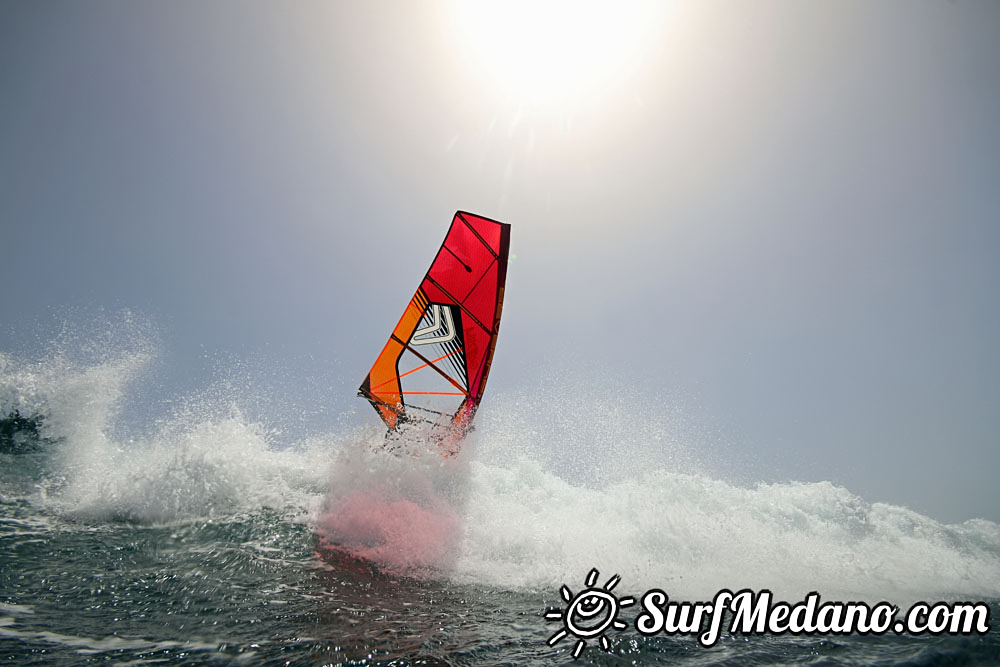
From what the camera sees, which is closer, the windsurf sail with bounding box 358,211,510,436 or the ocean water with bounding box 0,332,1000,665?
the ocean water with bounding box 0,332,1000,665

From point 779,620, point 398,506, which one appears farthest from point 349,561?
point 779,620

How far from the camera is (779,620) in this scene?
11.4 ft

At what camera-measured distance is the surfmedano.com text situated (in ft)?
10.0

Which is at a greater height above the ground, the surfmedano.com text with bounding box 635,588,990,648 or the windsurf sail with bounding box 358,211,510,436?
the windsurf sail with bounding box 358,211,510,436

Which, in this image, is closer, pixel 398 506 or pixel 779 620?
pixel 779 620

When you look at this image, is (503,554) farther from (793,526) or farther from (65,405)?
(793,526)

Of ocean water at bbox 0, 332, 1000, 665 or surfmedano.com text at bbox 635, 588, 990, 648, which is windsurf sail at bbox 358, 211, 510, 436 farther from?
surfmedano.com text at bbox 635, 588, 990, 648

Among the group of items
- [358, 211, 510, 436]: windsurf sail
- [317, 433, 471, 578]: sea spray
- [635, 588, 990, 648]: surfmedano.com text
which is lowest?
[635, 588, 990, 648]: surfmedano.com text

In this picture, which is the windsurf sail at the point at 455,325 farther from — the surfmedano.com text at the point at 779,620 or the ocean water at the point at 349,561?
the surfmedano.com text at the point at 779,620

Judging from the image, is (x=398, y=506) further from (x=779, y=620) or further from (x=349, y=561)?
(x=779, y=620)

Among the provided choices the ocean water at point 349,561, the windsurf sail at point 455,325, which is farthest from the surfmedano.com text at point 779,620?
the windsurf sail at point 455,325

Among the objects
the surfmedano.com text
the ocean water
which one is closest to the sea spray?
the ocean water

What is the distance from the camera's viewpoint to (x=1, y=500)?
528cm

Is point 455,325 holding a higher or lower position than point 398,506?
higher
